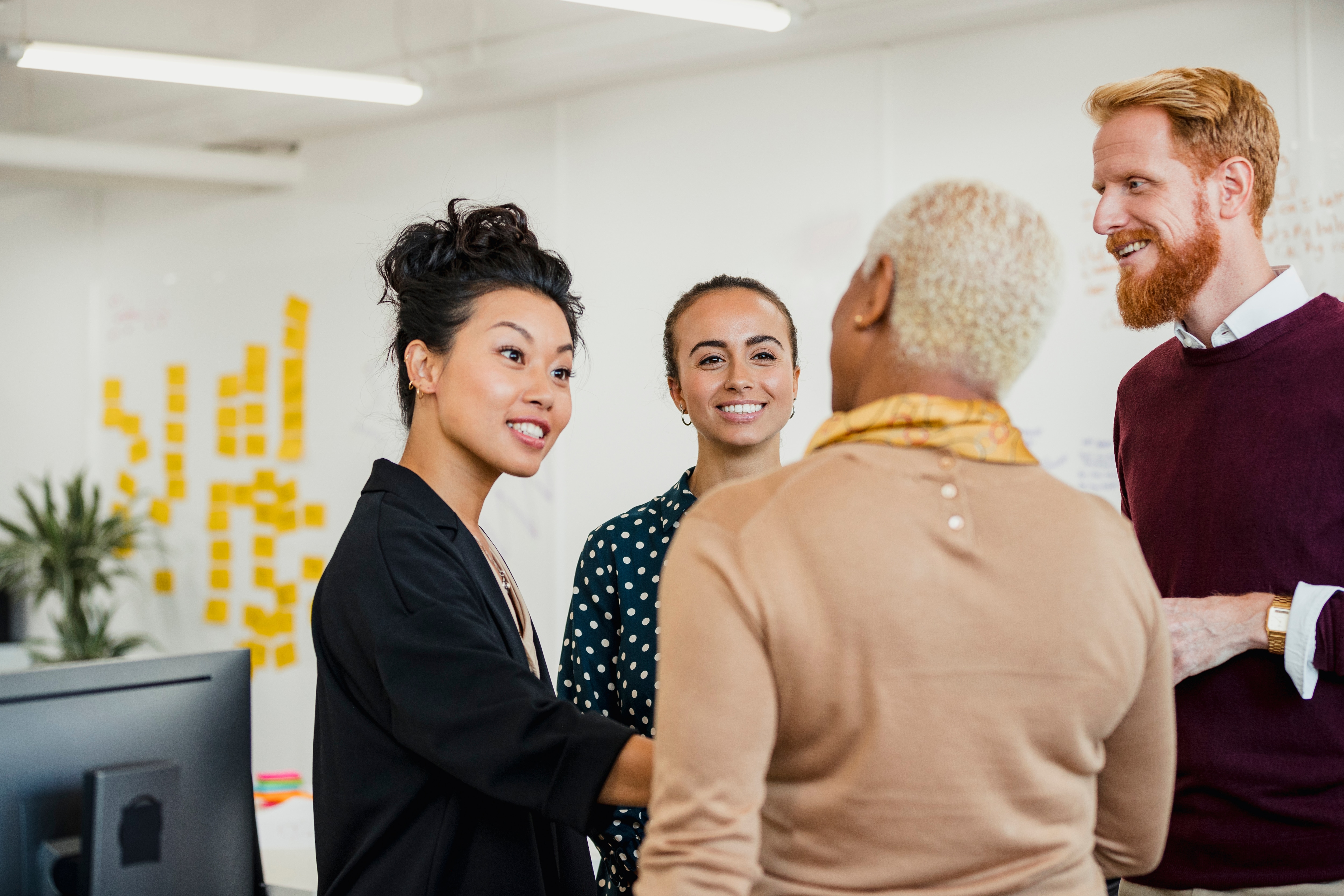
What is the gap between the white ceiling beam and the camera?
4.53 meters

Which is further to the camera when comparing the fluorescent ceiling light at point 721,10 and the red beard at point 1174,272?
the fluorescent ceiling light at point 721,10

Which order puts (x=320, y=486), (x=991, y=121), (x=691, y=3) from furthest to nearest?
(x=320, y=486) < (x=991, y=121) < (x=691, y=3)

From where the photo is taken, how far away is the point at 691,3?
314 cm

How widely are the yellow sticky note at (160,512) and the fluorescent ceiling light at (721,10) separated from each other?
11.8ft

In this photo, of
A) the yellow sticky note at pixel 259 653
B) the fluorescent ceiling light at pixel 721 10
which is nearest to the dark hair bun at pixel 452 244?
the fluorescent ceiling light at pixel 721 10

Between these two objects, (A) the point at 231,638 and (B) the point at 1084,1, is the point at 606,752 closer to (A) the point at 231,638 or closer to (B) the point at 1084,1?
(B) the point at 1084,1

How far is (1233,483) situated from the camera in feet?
5.28

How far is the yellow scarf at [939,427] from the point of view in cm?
100

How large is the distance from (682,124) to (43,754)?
325 centimetres

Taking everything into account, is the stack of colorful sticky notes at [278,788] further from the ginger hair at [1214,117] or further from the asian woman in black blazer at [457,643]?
the ginger hair at [1214,117]

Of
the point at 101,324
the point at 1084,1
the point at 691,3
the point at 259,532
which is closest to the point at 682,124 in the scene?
the point at 691,3

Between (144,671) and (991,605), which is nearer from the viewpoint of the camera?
(991,605)

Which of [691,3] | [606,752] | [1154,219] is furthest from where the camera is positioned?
[691,3]

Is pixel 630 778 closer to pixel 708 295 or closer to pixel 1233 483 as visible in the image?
pixel 1233 483
